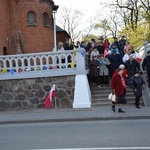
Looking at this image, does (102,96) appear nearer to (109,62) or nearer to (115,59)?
(109,62)

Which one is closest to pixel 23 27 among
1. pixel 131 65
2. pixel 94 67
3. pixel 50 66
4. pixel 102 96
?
pixel 50 66

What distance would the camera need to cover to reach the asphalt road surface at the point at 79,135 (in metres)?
6.75

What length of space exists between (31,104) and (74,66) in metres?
2.89

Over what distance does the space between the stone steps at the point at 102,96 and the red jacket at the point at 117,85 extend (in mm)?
2054

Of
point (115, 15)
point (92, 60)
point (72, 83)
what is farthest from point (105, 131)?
point (115, 15)

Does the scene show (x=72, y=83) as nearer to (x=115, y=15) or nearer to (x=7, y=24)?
(x=7, y=24)

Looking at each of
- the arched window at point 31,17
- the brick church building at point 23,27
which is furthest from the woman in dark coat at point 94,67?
the arched window at point 31,17

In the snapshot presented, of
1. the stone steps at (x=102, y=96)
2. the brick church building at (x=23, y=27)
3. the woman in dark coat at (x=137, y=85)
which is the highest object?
the brick church building at (x=23, y=27)

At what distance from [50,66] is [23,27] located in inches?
616

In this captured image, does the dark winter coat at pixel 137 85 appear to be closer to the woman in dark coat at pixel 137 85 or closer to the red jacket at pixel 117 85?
the woman in dark coat at pixel 137 85

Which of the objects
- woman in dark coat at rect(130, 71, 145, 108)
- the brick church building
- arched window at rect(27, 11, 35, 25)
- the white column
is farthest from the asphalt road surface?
arched window at rect(27, 11, 35, 25)

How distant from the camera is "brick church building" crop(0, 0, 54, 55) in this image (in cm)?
2707

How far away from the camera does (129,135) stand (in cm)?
762

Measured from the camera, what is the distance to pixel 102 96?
13.8 m
